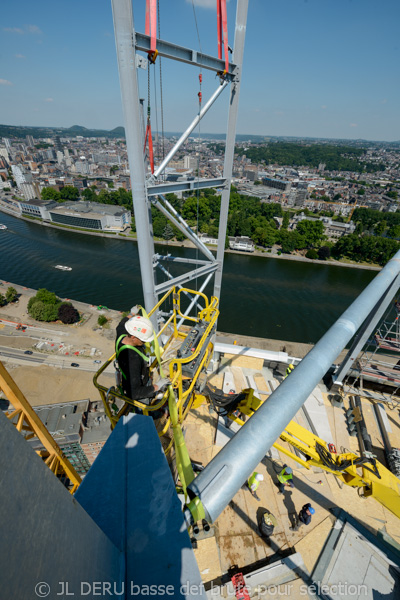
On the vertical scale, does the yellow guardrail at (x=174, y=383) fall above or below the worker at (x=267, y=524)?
above

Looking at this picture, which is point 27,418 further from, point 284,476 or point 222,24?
point 222,24

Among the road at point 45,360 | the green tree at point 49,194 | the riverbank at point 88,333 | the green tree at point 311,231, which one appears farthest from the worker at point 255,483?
the green tree at point 49,194

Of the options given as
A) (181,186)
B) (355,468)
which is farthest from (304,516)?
(181,186)

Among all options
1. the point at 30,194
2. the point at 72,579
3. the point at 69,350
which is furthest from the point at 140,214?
the point at 30,194

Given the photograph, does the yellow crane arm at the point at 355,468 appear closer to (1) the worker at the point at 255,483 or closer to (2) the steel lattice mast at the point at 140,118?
(1) the worker at the point at 255,483

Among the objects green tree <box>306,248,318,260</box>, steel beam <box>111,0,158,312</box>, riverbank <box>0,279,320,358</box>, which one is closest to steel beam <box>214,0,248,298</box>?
steel beam <box>111,0,158,312</box>
